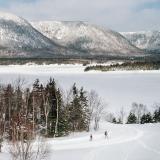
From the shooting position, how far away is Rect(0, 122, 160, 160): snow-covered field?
67.8m

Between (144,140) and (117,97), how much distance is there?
262ft

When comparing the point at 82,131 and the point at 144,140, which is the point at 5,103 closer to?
the point at 82,131

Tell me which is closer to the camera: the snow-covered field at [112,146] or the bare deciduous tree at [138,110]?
the snow-covered field at [112,146]

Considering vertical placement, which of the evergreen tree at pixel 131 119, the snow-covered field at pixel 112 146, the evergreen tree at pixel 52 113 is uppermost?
the evergreen tree at pixel 52 113

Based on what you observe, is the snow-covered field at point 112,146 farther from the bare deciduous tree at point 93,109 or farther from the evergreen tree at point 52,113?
the bare deciduous tree at point 93,109

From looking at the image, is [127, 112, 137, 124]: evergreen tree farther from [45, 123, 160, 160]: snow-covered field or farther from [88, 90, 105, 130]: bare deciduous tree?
[45, 123, 160, 160]: snow-covered field

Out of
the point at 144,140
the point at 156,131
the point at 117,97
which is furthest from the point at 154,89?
the point at 144,140

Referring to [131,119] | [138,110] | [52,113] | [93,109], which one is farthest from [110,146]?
[138,110]

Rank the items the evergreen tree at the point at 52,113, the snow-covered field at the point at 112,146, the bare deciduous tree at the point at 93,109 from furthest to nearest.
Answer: the bare deciduous tree at the point at 93,109 → the evergreen tree at the point at 52,113 → the snow-covered field at the point at 112,146

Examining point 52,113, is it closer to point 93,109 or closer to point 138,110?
point 93,109

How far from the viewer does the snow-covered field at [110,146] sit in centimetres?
6781

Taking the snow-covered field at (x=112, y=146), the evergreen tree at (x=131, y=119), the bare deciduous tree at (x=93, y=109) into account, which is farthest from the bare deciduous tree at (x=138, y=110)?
the snow-covered field at (x=112, y=146)

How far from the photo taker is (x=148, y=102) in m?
156

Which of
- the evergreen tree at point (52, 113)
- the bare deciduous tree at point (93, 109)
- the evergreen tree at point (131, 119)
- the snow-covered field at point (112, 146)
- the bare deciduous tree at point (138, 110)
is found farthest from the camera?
the bare deciduous tree at point (138, 110)
